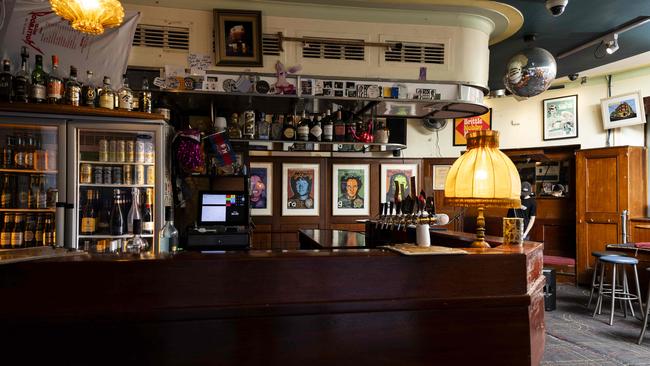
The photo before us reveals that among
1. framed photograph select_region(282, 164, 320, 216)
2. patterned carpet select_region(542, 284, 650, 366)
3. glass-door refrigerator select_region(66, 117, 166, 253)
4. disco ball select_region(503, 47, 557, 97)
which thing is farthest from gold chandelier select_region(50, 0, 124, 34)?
patterned carpet select_region(542, 284, 650, 366)

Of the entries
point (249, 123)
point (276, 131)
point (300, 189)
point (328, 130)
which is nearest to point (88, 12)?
point (249, 123)

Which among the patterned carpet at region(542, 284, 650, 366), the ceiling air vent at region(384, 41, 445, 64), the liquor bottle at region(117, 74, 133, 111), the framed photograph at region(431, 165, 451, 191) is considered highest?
the ceiling air vent at region(384, 41, 445, 64)

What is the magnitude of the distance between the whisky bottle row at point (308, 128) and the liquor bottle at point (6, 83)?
1.72 metres

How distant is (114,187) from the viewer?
12.0 feet

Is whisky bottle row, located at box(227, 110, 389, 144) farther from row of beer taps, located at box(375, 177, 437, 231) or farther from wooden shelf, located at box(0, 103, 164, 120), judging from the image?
row of beer taps, located at box(375, 177, 437, 231)

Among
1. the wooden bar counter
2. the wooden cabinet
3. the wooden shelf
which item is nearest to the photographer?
the wooden bar counter

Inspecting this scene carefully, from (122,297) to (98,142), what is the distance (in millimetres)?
2371

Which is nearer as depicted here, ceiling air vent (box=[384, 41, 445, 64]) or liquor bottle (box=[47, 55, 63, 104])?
liquor bottle (box=[47, 55, 63, 104])

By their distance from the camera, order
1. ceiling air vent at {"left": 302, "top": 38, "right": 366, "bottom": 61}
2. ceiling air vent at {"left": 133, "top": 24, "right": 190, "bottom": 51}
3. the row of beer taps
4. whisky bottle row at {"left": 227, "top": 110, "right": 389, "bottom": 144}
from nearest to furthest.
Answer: the row of beer taps, ceiling air vent at {"left": 133, "top": 24, "right": 190, "bottom": 51}, ceiling air vent at {"left": 302, "top": 38, "right": 366, "bottom": 61}, whisky bottle row at {"left": 227, "top": 110, "right": 389, "bottom": 144}

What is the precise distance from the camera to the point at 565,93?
6.73 meters

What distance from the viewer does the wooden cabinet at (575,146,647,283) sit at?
596 centimetres

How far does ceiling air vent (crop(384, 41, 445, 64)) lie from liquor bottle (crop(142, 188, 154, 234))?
2.31 meters

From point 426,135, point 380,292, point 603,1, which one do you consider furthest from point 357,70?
point 426,135

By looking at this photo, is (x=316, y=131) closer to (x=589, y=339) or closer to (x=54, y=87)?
(x=54, y=87)
